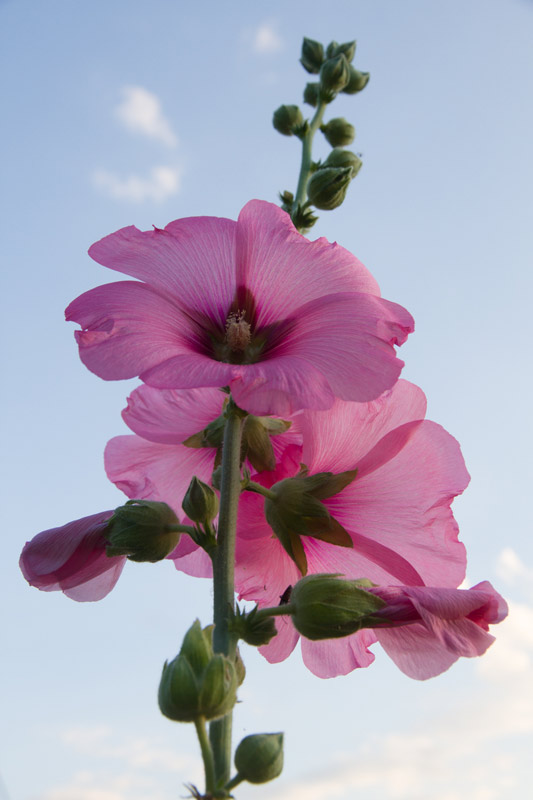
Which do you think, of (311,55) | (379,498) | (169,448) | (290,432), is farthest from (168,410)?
(311,55)

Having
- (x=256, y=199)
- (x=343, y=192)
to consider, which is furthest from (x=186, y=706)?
(x=343, y=192)

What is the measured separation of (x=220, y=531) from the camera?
1.37m

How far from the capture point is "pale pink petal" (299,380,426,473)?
1593 millimetres

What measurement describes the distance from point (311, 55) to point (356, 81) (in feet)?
0.78

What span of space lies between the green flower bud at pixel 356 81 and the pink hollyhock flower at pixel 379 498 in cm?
169

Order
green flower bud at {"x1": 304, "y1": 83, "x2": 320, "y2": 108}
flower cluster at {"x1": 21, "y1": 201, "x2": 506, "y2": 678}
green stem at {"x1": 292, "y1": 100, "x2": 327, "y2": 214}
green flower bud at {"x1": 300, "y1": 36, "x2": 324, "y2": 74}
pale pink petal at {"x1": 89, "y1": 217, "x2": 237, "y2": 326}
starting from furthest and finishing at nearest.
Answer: green flower bud at {"x1": 300, "y1": 36, "x2": 324, "y2": 74} < green flower bud at {"x1": 304, "y1": 83, "x2": 320, "y2": 108} < green stem at {"x1": 292, "y1": 100, "x2": 327, "y2": 214} < pale pink petal at {"x1": 89, "y1": 217, "x2": 237, "y2": 326} < flower cluster at {"x1": 21, "y1": 201, "x2": 506, "y2": 678}

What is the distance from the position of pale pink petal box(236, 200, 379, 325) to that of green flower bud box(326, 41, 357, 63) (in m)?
1.61

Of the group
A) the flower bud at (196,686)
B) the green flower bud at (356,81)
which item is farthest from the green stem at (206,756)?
the green flower bud at (356,81)

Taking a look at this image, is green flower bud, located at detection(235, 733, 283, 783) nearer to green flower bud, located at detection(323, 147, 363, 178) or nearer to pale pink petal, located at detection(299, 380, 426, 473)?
pale pink petal, located at detection(299, 380, 426, 473)

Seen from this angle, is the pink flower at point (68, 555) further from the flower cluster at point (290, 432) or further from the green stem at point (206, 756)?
the green stem at point (206, 756)

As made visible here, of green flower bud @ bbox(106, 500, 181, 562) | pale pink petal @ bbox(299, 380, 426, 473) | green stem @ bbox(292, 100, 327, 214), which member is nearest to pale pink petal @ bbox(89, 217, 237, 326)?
pale pink petal @ bbox(299, 380, 426, 473)

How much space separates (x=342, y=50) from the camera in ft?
9.64

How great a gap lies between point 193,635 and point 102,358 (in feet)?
1.59

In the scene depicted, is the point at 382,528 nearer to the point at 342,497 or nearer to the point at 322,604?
the point at 342,497
